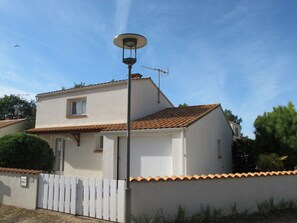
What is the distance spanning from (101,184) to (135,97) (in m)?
9.66

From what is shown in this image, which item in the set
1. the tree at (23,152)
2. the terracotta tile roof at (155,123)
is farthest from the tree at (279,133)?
the tree at (23,152)

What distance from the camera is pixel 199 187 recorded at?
27.8 feet

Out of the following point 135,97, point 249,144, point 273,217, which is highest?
point 135,97

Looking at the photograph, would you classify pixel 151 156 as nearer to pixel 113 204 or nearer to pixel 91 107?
pixel 91 107

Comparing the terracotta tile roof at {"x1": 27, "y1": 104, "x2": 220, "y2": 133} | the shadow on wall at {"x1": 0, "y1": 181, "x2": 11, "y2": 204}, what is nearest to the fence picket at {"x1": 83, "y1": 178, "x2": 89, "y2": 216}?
the shadow on wall at {"x1": 0, "y1": 181, "x2": 11, "y2": 204}

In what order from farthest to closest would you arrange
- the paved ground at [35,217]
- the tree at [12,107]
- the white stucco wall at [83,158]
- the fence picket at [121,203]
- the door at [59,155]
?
the tree at [12,107] < the door at [59,155] < the white stucco wall at [83,158] < the paved ground at [35,217] < the fence picket at [121,203]

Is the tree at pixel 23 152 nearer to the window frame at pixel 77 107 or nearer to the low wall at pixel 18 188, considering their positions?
the low wall at pixel 18 188

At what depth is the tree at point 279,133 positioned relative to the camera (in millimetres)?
15939

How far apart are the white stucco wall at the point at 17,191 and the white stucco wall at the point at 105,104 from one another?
24.2 feet

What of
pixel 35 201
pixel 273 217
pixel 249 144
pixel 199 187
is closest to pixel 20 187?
pixel 35 201

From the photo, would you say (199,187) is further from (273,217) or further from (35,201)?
(35,201)

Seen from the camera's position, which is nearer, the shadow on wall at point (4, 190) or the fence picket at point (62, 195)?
the fence picket at point (62, 195)

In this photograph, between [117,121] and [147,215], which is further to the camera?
[117,121]

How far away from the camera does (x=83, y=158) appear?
16984 mm
